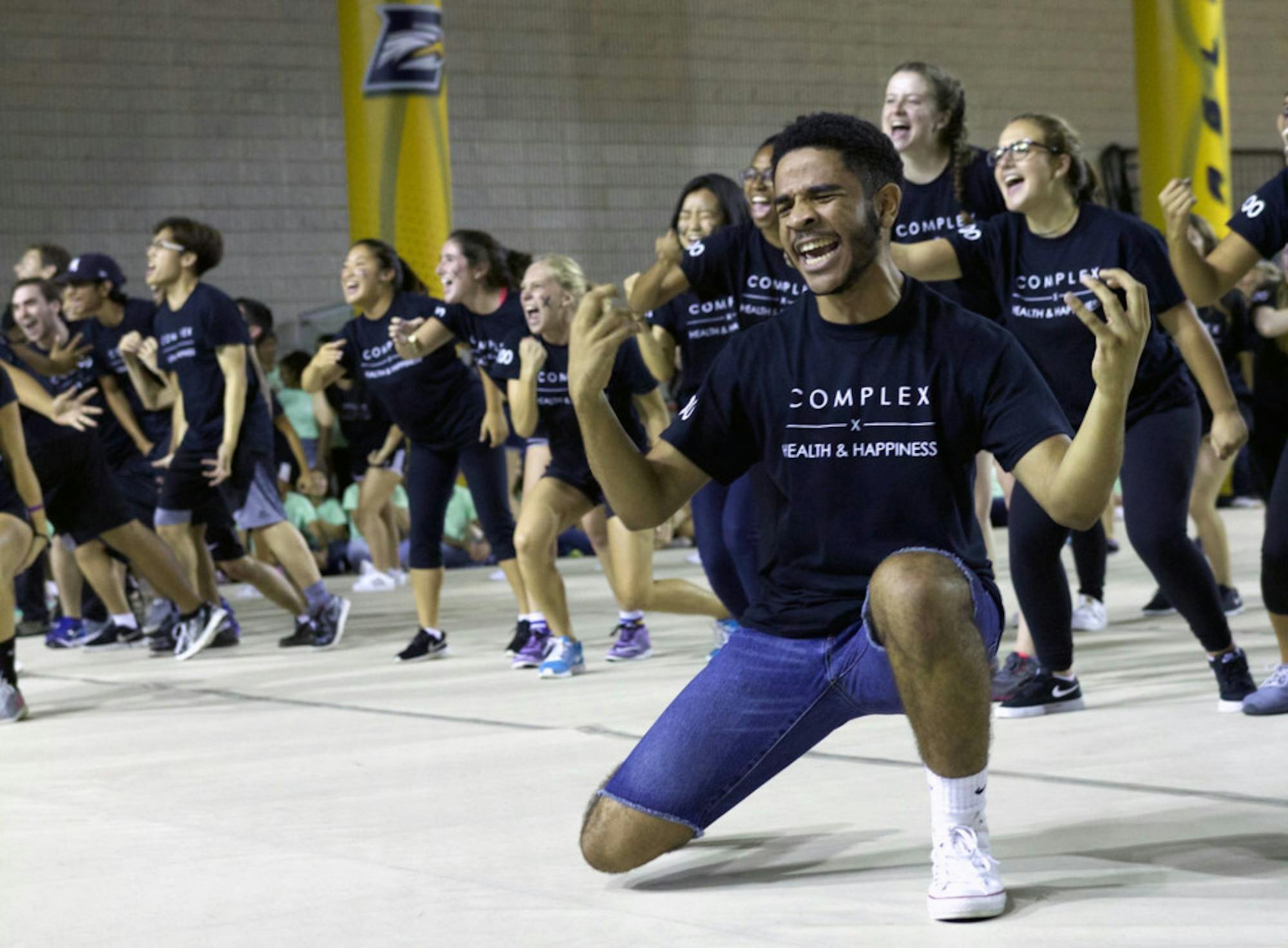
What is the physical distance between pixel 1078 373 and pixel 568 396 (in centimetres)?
217

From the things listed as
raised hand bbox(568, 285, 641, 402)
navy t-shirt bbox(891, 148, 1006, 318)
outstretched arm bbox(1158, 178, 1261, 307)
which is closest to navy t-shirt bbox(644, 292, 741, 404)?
navy t-shirt bbox(891, 148, 1006, 318)

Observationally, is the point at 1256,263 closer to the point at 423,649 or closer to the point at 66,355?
the point at 423,649

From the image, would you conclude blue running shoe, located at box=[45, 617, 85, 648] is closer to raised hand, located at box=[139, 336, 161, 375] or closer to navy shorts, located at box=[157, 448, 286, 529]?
navy shorts, located at box=[157, 448, 286, 529]

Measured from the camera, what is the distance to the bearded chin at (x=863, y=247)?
292cm

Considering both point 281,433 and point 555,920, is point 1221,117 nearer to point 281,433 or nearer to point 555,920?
point 281,433

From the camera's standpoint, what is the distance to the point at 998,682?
496 cm

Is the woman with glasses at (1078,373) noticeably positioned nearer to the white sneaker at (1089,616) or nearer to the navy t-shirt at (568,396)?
the navy t-shirt at (568,396)

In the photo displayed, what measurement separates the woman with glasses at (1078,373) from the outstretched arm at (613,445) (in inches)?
67.2

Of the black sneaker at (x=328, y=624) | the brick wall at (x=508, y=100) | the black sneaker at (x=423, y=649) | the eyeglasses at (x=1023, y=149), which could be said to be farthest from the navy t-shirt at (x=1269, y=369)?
the brick wall at (x=508, y=100)

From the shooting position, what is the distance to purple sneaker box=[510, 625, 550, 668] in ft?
21.1

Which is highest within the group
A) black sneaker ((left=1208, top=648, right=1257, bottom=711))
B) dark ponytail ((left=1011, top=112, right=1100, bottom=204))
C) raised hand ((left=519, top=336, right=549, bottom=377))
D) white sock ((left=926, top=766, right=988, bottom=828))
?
dark ponytail ((left=1011, top=112, right=1100, bottom=204))

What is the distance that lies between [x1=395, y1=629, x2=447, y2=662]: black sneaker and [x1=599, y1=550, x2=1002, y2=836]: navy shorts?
3.99 m

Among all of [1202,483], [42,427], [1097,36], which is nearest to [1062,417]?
[1202,483]

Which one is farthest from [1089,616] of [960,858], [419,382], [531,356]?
[960,858]
